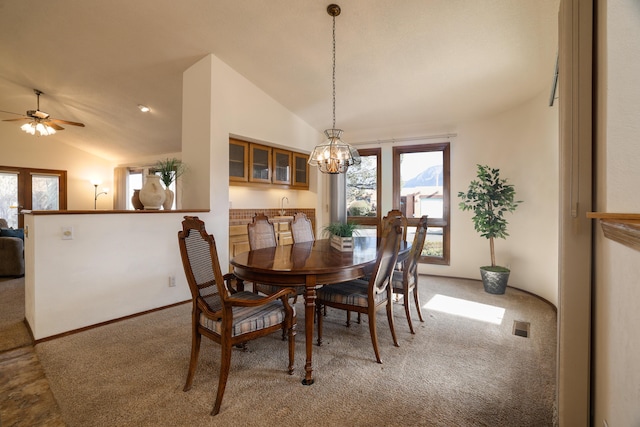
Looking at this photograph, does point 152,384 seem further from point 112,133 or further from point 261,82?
point 112,133

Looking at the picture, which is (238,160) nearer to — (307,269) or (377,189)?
(377,189)

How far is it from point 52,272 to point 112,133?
14.9 ft

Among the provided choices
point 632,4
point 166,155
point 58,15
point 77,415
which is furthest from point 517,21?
point 166,155

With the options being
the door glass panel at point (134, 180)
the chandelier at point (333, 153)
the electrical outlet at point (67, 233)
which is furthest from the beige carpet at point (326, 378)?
the door glass panel at point (134, 180)

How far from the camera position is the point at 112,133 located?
20.0ft

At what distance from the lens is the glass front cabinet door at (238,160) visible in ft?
13.8

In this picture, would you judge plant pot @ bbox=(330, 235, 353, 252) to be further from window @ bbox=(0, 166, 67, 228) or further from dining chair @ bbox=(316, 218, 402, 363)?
window @ bbox=(0, 166, 67, 228)

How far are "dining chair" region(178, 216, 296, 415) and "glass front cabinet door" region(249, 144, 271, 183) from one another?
282 centimetres

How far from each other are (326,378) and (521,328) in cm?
202

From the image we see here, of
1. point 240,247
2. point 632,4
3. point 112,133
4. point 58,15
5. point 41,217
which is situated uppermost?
point 58,15

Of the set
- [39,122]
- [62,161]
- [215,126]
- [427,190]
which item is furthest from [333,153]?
[62,161]

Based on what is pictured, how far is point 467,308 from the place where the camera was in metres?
3.36

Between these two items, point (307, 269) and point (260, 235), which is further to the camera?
point (260, 235)

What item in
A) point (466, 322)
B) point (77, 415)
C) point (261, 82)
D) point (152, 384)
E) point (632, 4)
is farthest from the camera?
point (261, 82)
